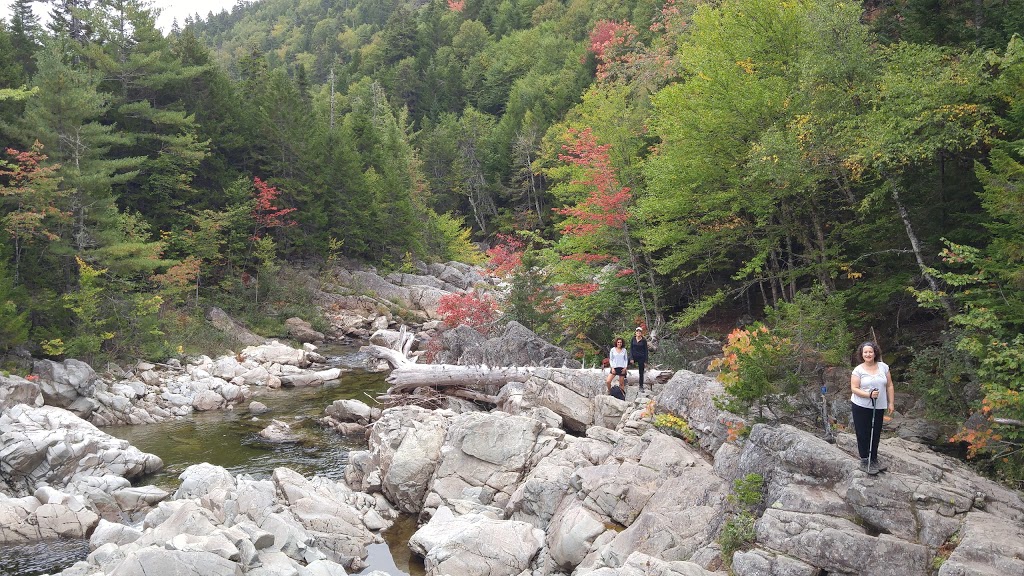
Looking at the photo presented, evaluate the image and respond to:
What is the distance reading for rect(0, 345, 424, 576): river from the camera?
1016 cm

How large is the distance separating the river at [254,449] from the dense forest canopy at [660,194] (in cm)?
544

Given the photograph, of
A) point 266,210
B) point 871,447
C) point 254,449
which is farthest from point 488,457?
point 266,210

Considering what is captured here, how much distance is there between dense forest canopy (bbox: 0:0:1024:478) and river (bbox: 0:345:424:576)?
17.9 ft

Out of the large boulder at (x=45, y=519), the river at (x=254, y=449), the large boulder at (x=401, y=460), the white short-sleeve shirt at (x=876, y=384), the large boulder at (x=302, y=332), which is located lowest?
the large boulder at (x=302, y=332)

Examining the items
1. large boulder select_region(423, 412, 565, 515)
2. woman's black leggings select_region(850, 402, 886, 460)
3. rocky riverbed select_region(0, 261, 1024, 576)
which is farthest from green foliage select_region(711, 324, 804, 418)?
large boulder select_region(423, 412, 565, 515)

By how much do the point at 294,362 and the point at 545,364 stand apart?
518 inches

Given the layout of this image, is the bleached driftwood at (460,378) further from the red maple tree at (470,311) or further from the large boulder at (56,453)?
the large boulder at (56,453)

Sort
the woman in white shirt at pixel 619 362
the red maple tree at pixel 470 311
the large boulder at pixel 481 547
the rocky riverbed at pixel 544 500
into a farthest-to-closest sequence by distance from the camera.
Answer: the red maple tree at pixel 470 311, the woman in white shirt at pixel 619 362, the large boulder at pixel 481 547, the rocky riverbed at pixel 544 500

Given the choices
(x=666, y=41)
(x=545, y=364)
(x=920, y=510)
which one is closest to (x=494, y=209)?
(x=666, y=41)

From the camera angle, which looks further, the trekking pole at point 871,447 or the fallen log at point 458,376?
the fallen log at point 458,376

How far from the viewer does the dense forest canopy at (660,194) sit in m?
10.1

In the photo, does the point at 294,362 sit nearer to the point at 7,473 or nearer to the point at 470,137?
the point at 7,473

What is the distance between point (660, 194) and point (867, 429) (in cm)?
1011

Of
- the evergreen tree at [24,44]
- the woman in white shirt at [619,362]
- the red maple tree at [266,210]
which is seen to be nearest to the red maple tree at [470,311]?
the woman in white shirt at [619,362]
